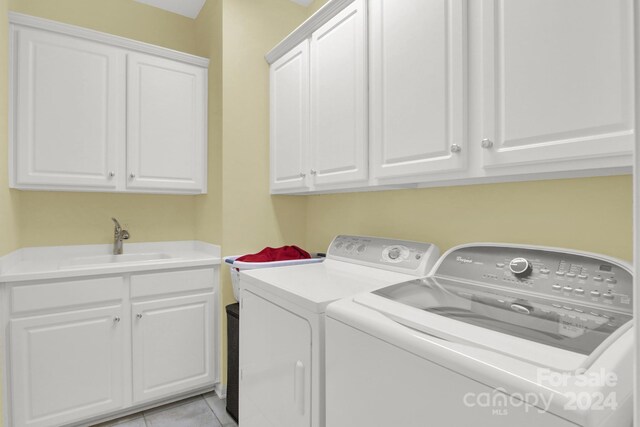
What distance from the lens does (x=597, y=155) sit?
0.88 meters

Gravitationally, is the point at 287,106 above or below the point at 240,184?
above

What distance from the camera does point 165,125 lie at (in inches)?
93.9

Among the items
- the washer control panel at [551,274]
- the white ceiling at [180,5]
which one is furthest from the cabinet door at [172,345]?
the white ceiling at [180,5]

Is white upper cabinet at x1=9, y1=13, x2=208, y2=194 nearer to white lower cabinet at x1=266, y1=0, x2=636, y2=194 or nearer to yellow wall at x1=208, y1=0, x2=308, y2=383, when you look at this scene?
yellow wall at x1=208, y1=0, x2=308, y2=383

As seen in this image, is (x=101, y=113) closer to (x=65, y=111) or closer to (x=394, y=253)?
(x=65, y=111)

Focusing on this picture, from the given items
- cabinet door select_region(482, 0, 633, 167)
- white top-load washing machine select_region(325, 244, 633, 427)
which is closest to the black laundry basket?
white top-load washing machine select_region(325, 244, 633, 427)

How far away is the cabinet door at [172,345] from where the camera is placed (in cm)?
206

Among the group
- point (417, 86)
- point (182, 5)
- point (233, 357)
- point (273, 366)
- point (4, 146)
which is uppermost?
point (182, 5)

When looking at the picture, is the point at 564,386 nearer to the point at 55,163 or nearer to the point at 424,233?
the point at 424,233

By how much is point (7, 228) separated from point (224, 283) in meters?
1.26

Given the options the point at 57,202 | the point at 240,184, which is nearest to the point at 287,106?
the point at 240,184

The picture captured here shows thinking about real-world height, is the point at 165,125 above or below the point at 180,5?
below

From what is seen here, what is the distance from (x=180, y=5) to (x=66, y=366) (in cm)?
264

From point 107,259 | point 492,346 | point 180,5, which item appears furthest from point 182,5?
point 492,346
